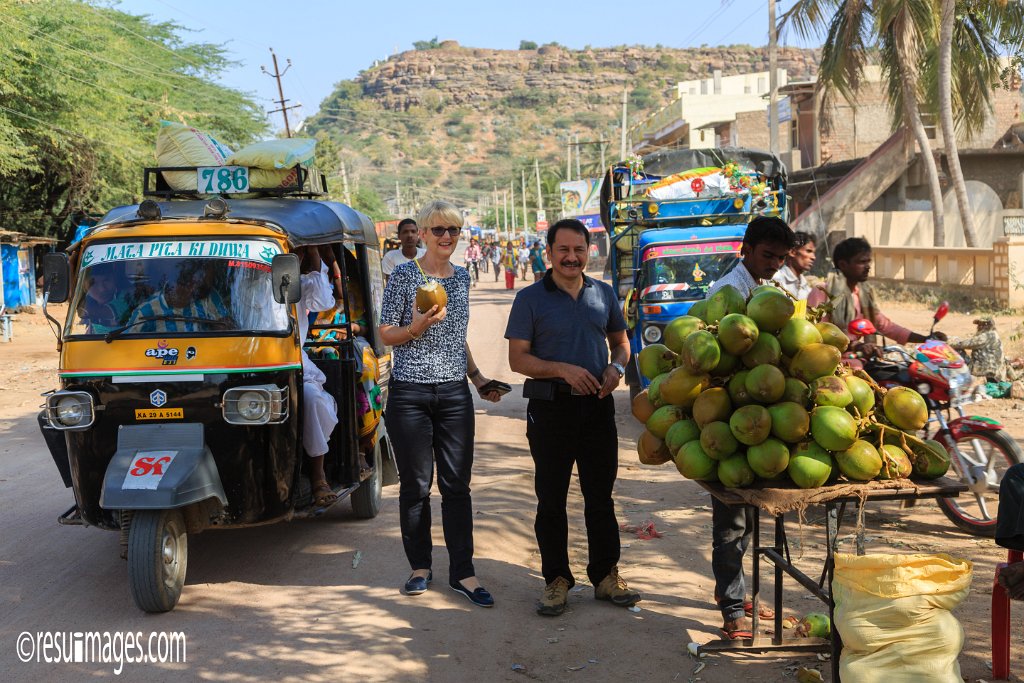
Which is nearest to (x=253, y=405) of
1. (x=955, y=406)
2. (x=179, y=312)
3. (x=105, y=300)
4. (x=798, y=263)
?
(x=179, y=312)

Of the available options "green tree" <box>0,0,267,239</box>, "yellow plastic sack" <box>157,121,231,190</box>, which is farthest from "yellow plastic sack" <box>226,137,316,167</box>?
"green tree" <box>0,0,267,239</box>

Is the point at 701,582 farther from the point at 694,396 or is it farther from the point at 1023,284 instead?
the point at 1023,284

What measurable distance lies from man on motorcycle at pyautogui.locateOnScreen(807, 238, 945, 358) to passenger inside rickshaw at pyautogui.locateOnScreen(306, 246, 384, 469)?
310 centimetres

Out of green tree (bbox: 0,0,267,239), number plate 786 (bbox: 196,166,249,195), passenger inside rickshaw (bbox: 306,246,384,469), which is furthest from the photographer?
green tree (bbox: 0,0,267,239)

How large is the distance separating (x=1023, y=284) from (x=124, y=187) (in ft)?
79.3

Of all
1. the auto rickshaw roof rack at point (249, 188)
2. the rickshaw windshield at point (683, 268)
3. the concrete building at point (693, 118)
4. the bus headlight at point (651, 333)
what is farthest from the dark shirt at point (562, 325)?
the concrete building at point (693, 118)

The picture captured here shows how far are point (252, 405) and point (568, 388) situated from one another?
1835 millimetres

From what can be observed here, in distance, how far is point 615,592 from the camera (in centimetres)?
564

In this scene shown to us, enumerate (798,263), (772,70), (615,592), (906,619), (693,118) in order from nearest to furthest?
(906,619)
(615,592)
(798,263)
(772,70)
(693,118)

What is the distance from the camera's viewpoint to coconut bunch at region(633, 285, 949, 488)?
3975 mm

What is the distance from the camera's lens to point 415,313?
5.58m

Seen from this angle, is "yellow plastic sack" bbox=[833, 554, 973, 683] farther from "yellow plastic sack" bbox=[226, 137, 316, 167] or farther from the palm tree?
the palm tree

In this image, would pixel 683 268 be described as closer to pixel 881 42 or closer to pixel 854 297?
pixel 854 297

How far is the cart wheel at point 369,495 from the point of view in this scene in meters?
7.64
